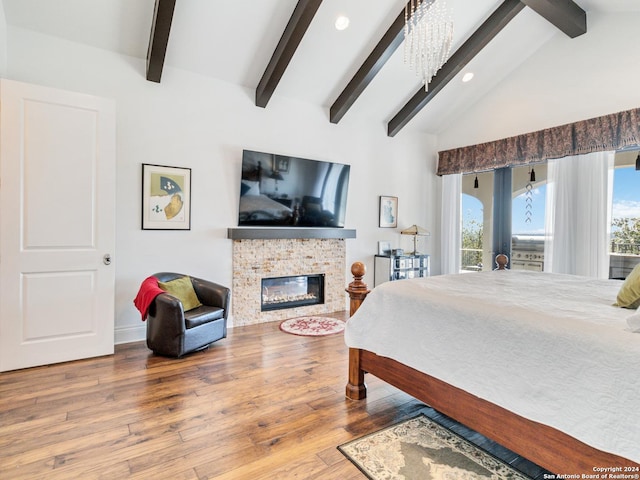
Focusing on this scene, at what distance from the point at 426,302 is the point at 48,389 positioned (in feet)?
9.32

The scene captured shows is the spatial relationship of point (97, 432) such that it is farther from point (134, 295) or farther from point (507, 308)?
point (507, 308)

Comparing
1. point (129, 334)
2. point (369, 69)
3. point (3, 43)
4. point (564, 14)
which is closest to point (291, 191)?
point (369, 69)

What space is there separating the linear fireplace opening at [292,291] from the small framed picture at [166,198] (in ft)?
4.51

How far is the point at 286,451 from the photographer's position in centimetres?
192

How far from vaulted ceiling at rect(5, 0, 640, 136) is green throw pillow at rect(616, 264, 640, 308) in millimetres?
3367

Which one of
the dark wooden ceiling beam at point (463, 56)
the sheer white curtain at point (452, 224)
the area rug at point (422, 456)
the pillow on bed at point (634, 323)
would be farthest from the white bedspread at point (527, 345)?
the sheer white curtain at point (452, 224)

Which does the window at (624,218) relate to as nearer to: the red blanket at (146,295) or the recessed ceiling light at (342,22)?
the recessed ceiling light at (342,22)

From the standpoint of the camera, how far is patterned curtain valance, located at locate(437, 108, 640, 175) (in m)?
3.88

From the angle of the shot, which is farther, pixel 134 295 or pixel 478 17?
pixel 478 17

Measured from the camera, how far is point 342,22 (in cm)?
388

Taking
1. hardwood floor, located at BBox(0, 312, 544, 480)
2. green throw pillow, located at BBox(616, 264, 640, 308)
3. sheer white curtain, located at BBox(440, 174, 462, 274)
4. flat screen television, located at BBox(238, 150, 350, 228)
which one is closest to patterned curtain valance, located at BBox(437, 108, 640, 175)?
sheer white curtain, located at BBox(440, 174, 462, 274)

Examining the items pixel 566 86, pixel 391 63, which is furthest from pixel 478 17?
pixel 566 86

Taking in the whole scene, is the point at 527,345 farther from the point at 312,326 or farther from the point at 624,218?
the point at 624,218

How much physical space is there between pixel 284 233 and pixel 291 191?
0.58m
